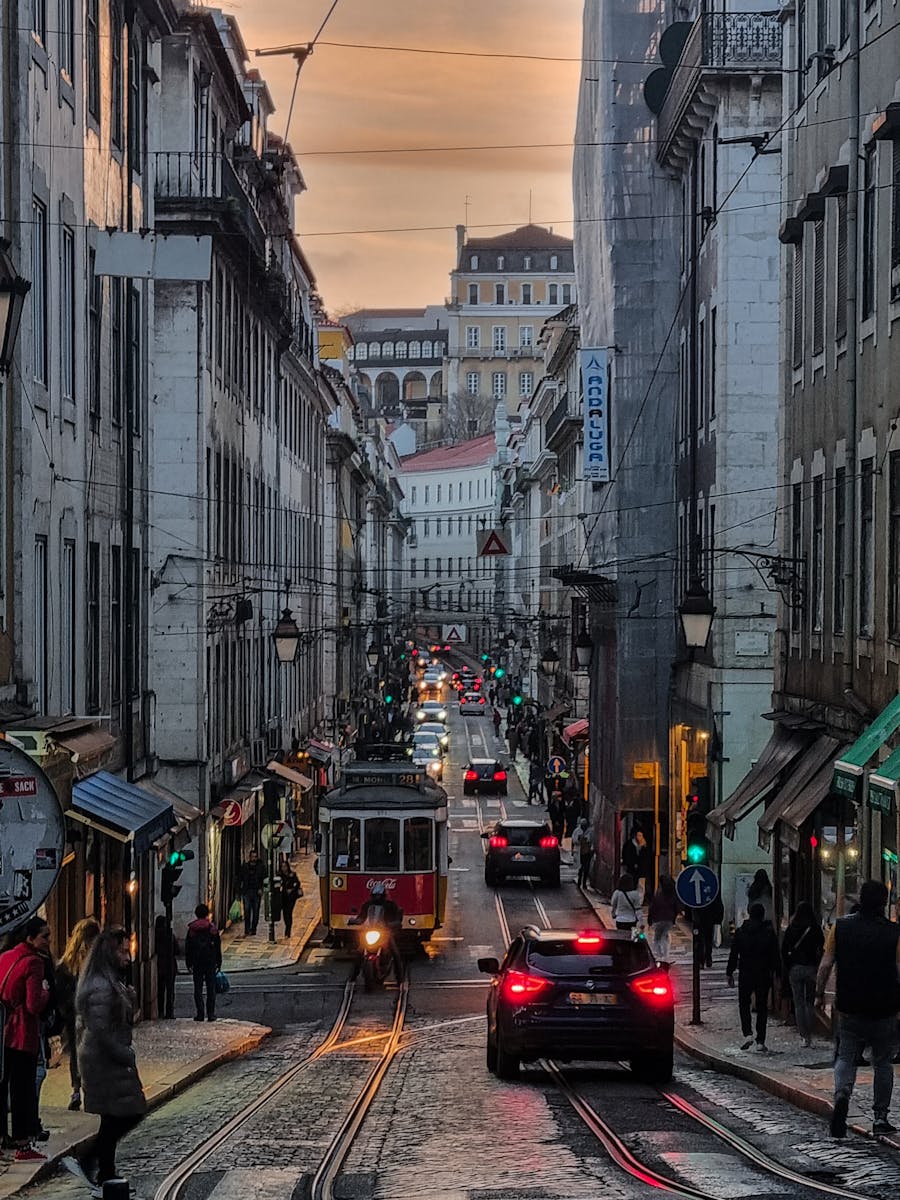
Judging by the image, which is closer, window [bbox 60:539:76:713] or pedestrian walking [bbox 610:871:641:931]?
window [bbox 60:539:76:713]

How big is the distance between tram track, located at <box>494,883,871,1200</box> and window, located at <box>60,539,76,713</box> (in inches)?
301

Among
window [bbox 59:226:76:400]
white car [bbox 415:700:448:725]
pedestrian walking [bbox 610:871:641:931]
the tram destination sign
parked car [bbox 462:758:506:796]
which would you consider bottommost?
parked car [bbox 462:758:506:796]

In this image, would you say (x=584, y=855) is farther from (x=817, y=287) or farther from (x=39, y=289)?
(x=39, y=289)

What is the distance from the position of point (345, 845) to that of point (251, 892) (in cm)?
612

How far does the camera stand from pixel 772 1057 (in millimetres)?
20047

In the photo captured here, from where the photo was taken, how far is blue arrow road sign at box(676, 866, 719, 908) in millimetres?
23531

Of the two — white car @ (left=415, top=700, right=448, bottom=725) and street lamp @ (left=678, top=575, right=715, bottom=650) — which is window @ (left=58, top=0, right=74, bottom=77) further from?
white car @ (left=415, top=700, right=448, bottom=725)

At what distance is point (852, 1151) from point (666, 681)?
113 ft

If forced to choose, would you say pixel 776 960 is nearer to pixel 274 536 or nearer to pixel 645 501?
pixel 645 501

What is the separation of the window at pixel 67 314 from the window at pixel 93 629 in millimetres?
2506

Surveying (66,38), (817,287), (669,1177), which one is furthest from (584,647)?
(669,1177)

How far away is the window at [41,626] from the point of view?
72.6 feet

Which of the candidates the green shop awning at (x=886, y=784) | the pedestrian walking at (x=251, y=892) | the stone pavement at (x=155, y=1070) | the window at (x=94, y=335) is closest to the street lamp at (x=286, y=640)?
the pedestrian walking at (x=251, y=892)

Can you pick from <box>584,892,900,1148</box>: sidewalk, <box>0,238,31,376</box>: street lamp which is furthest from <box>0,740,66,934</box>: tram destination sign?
<box>584,892,900,1148</box>: sidewalk
